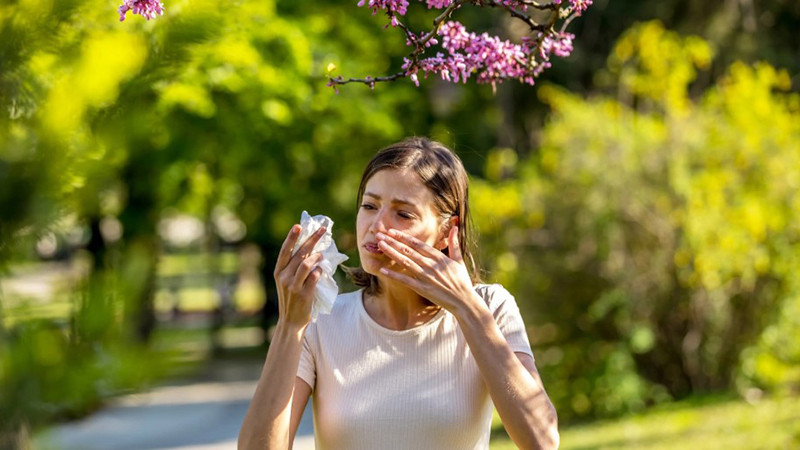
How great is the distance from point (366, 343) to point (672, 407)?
323 inches

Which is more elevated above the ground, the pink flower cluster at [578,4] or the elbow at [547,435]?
the pink flower cluster at [578,4]

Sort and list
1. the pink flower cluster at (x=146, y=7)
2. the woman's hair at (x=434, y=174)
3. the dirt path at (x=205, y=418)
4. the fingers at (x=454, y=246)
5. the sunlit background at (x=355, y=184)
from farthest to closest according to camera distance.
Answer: the dirt path at (x=205, y=418)
the woman's hair at (x=434, y=174)
the fingers at (x=454, y=246)
the pink flower cluster at (x=146, y=7)
the sunlit background at (x=355, y=184)

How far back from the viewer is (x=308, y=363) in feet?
8.45

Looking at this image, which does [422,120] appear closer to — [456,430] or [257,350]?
[257,350]

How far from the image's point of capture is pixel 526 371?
2.40 meters

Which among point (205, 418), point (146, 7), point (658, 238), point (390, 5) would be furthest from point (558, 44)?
point (205, 418)

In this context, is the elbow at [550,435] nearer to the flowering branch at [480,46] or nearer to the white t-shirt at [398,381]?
the white t-shirt at [398,381]

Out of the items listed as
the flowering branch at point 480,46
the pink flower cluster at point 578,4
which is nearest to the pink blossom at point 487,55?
the flowering branch at point 480,46

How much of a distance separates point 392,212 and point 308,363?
0.43 meters

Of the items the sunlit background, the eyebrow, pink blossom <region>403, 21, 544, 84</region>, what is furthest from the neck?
pink blossom <region>403, 21, 544, 84</region>

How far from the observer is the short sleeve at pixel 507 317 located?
2.55 meters

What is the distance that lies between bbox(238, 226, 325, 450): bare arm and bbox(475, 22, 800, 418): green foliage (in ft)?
24.8

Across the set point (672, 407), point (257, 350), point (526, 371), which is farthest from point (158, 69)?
point (257, 350)

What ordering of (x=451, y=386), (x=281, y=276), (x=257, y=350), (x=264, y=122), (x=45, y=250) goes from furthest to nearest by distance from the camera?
(x=257, y=350)
(x=264, y=122)
(x=451, y=386)
(x=281, y=276)
(x=45, y=250)
